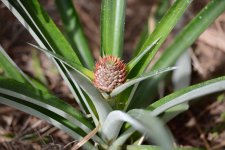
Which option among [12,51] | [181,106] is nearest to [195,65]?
[181,106]

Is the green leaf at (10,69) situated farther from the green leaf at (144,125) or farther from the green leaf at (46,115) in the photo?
the green leaf at (144,125)

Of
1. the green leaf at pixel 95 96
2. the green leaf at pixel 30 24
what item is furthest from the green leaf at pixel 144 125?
the green leaf at pixel 30 24

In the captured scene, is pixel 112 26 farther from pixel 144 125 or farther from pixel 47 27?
pixel 144 125

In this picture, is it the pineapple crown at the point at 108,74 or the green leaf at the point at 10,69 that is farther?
the green leaf at the point at 10,69

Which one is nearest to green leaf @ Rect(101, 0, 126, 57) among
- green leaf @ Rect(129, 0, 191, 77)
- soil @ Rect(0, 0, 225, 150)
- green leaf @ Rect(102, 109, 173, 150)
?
green leaf @ Rect(129, 0, 191, 77)

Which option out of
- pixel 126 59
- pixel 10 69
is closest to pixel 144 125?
pixel 10 69

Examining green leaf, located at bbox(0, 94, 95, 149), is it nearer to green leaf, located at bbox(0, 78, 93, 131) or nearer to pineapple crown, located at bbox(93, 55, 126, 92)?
green leaf, located at bbox(0, 78, 93, 131)
